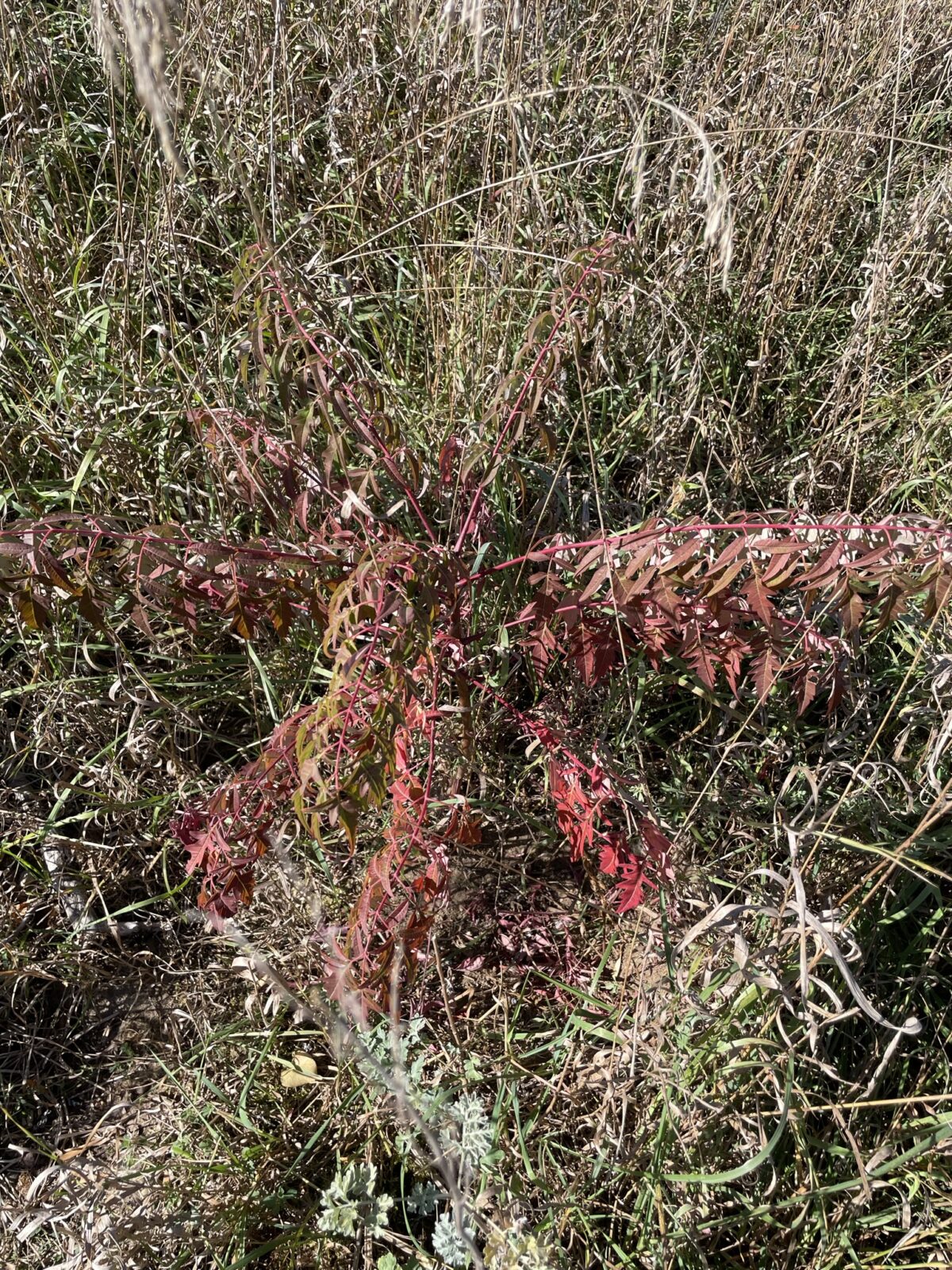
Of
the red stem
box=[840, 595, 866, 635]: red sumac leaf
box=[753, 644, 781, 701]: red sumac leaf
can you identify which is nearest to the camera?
box=[840, 595, 866, 635]: red sumac leaf

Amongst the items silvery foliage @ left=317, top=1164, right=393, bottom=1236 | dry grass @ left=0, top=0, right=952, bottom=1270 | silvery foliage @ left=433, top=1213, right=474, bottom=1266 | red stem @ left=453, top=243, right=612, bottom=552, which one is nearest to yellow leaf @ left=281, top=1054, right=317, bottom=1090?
dry grass @ left=0, top=0, right=952, bottom=1270

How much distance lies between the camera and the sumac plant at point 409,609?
1.41m

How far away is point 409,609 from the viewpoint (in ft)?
4.23

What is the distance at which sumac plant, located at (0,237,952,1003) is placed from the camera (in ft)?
4.63

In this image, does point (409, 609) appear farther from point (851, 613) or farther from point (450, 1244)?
point (450, 1244)

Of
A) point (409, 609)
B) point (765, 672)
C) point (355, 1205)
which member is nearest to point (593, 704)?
point (765, 672)

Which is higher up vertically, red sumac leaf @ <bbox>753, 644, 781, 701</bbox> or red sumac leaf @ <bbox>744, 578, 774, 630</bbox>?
red sumac leaf @ <bbox>744, 578, 774, 630</bbox>

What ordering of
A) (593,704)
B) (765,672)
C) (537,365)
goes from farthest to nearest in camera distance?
(593,704)
(537,365)
(765,672)

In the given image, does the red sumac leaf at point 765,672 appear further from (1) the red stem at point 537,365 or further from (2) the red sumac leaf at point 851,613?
(1) the red stem at point 537,365

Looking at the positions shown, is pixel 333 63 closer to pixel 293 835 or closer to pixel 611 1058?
pixel 293 835

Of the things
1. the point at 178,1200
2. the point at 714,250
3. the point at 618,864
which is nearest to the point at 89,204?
the point at 714,250

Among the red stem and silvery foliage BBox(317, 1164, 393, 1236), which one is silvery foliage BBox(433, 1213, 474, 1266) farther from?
the red stem

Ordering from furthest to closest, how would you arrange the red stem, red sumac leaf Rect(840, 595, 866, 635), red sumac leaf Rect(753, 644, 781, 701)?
the red stem, red sumac leaf Rect(753, 644, 781, 701), red sumac leaf Rect(840, 595, 866, 635)

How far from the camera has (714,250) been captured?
7.64ft
